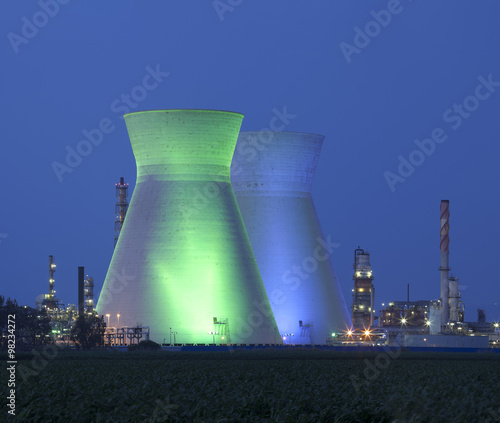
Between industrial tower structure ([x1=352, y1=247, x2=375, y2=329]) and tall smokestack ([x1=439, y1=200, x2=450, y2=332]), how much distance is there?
8364 mm

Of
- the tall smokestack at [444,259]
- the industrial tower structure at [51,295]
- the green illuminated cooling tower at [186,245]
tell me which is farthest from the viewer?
the industrial tower structure at [51,295]

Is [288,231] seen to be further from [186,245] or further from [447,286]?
[447,286]

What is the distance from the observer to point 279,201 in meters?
73.8

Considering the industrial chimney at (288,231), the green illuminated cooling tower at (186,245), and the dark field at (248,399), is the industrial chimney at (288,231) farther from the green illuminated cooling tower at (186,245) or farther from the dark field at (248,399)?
the dark field at (248,399)

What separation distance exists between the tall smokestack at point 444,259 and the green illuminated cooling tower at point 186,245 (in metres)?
25.3

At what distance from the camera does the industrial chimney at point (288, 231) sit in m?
72.4

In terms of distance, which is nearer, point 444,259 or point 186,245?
point 186,245

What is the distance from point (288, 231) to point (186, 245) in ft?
37.5

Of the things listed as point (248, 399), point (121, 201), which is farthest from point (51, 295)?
point (248, 399)

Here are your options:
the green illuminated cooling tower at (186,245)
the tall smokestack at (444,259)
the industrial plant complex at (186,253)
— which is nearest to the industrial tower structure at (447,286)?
the tall smokestack at (444,259)

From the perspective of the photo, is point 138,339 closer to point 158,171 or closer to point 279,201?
point 158,171

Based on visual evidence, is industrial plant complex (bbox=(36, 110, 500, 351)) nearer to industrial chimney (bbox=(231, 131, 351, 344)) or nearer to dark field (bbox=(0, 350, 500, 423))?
industrial chimney (bbox=(231, 131, 351, 344))

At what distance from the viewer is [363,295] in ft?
312

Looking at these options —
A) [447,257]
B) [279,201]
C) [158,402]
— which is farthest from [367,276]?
[158,402]
